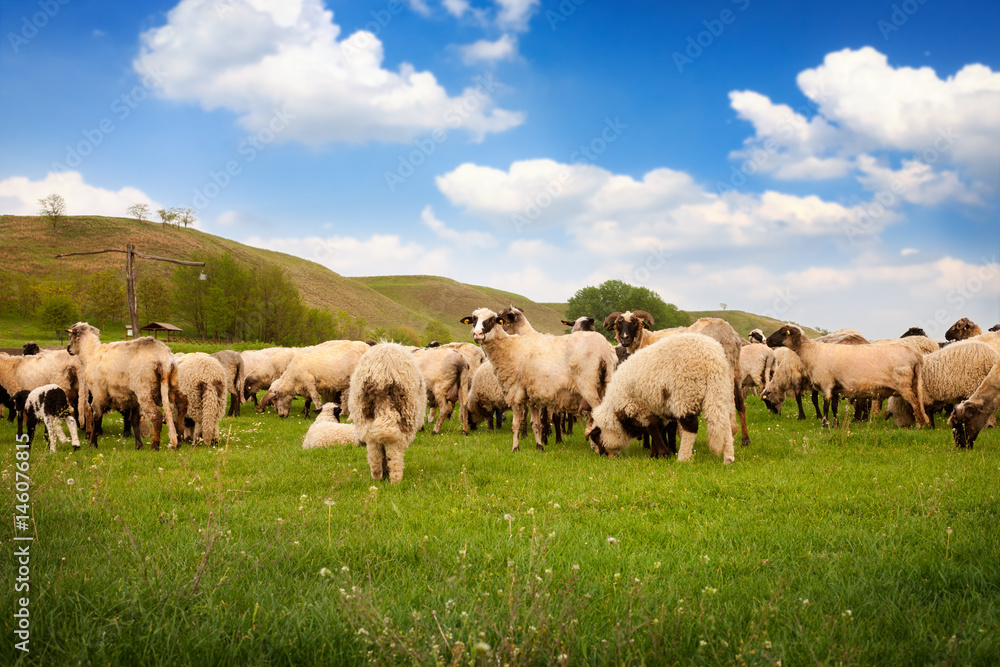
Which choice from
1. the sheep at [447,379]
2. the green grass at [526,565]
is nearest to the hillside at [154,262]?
the sheep at [447,379]

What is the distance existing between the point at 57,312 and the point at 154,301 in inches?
576

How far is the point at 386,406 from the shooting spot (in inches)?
313

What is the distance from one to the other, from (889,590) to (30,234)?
159126 millimetres

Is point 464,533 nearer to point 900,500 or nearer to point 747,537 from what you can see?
point 747,537

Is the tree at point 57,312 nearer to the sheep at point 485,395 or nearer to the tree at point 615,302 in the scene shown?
the tree at point 615,302

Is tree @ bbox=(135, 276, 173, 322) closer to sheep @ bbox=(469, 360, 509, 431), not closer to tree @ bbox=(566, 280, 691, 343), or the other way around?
tree @ bbox=(566, 280, 691, 343)

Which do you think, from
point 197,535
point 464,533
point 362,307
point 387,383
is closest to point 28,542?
point 197,535

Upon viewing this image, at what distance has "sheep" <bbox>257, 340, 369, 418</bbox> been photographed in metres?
19.3

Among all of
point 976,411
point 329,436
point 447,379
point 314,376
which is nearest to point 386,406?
point 329,436

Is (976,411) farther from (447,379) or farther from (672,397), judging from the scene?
(447,379)

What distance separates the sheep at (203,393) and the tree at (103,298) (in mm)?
73257

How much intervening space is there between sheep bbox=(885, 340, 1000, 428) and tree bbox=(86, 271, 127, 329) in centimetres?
8435

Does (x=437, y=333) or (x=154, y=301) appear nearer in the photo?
(x=154, y=301)

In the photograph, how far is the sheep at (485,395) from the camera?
47.3 feet
